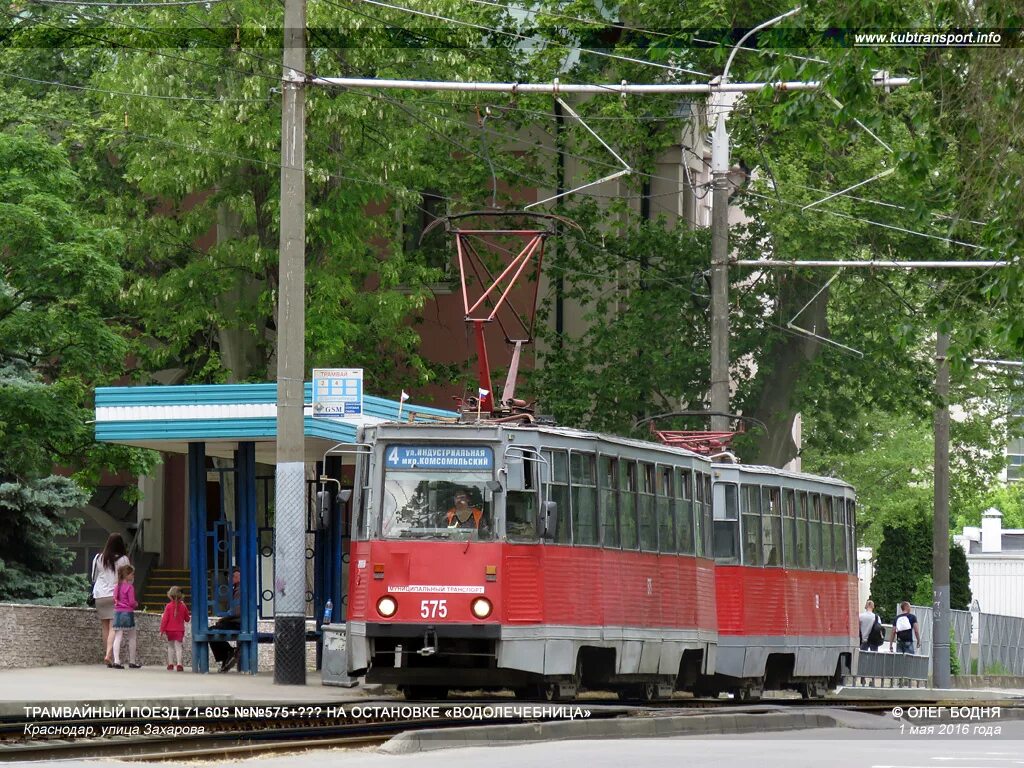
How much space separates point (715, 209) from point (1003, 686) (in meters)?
20.8

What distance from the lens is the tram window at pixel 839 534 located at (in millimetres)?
30578

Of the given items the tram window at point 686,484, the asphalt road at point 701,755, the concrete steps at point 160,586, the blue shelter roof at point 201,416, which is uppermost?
the blue shelter roof at point 201,416

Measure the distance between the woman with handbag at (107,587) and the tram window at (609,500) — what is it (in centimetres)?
701

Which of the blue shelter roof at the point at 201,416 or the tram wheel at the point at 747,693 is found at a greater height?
the blue shelter roof at the point at 201,416

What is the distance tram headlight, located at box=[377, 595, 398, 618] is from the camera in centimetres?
2023

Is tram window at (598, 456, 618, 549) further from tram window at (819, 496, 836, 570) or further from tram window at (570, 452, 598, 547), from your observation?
tram window at (819, 496, 836, 570)

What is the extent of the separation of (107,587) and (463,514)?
23.8 ft

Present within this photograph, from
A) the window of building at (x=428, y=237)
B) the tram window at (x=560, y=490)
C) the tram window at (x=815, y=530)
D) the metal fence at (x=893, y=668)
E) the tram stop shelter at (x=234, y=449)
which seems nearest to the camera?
the tram window at (x=560, y=490)

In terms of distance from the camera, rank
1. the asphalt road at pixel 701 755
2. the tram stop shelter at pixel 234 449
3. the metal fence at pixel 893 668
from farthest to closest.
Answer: the metal fence at pixel 893 668 → the tram stop shelter at pixel 234 449 → the asphalt road at pixel 701 755

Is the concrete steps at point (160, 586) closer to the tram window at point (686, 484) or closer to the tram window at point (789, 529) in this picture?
the tram window at point (789, 529)

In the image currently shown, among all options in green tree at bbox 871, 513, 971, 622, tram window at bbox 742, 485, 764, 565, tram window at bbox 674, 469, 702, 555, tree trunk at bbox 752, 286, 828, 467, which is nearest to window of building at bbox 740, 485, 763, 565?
tram window at bbox 742, 485, 764, 565

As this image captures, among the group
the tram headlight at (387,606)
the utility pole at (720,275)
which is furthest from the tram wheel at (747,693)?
the tram headlight at (387,606)

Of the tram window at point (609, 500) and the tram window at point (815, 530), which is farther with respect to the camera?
the tram window at point (815, 530)

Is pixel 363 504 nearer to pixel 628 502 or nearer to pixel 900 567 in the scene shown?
pixel 628 502
